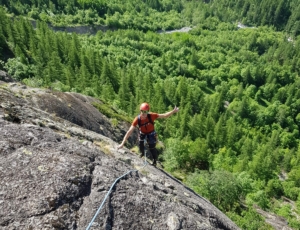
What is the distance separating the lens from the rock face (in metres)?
9.85

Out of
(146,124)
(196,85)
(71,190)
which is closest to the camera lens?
(71,190)

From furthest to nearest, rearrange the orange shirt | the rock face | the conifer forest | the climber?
the conifer forest
the orange shirt
the climber
the rock face

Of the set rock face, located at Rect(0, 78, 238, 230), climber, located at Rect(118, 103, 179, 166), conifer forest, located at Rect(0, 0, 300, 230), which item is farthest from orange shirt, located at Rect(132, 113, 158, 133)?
conifer forest, located at Rect(0, 0, 300, 230)

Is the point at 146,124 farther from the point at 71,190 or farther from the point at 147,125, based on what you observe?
the point at 71,190

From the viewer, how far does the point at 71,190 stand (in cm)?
1079

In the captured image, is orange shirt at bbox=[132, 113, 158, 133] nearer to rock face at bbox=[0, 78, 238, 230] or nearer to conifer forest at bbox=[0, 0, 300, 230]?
rock face at bbox=[0, 78, 238, 230]

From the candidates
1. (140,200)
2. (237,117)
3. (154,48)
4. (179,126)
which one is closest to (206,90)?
(237,117)

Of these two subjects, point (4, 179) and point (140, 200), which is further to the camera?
point (140, 200)

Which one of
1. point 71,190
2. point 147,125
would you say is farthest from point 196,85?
point 71,190

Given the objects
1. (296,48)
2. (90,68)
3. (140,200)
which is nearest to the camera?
(140,200)

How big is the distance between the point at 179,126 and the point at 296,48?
139018 millimetres

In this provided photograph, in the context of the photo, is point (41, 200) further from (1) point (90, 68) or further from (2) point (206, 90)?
(2) point (206, 90)

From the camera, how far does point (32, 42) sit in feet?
274

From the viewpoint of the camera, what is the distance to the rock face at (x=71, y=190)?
985 centimetres
